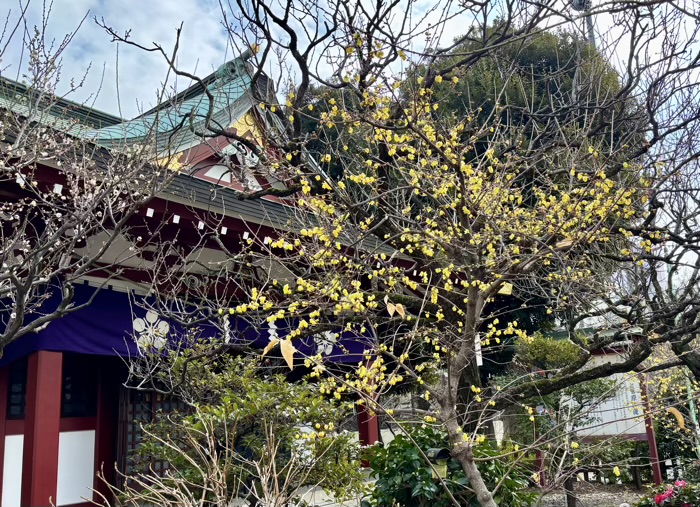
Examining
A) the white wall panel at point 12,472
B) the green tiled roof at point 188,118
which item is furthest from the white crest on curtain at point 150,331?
the green tiled roof at point 188,118

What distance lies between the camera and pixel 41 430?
5062 millimetres

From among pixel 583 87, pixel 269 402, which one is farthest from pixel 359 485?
pixel 583 87

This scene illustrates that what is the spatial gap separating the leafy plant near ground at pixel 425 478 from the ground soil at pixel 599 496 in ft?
15.9

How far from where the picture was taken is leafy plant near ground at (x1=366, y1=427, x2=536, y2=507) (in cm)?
435

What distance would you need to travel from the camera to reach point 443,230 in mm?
5777

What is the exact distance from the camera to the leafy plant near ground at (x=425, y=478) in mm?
4352

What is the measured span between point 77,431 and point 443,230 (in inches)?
174

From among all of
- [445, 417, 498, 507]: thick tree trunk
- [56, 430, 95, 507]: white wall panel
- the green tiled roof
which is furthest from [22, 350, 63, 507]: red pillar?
[445, 417, 498, 507]: thick tree trunk

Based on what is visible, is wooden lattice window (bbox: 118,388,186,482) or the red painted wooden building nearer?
the red painted wooden building

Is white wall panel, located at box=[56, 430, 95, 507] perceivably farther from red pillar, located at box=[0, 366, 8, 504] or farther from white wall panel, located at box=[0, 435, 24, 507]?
red pillar, located at box=[0, 366, 8, 504]

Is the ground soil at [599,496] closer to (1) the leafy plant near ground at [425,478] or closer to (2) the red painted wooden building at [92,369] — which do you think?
(1) the leafy plant near ground at [425,478]

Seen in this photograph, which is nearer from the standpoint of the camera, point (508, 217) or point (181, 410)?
point (508, 217)

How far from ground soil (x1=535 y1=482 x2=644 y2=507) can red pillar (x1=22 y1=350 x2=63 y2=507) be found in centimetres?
682

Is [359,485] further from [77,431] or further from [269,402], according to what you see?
[77,431]
